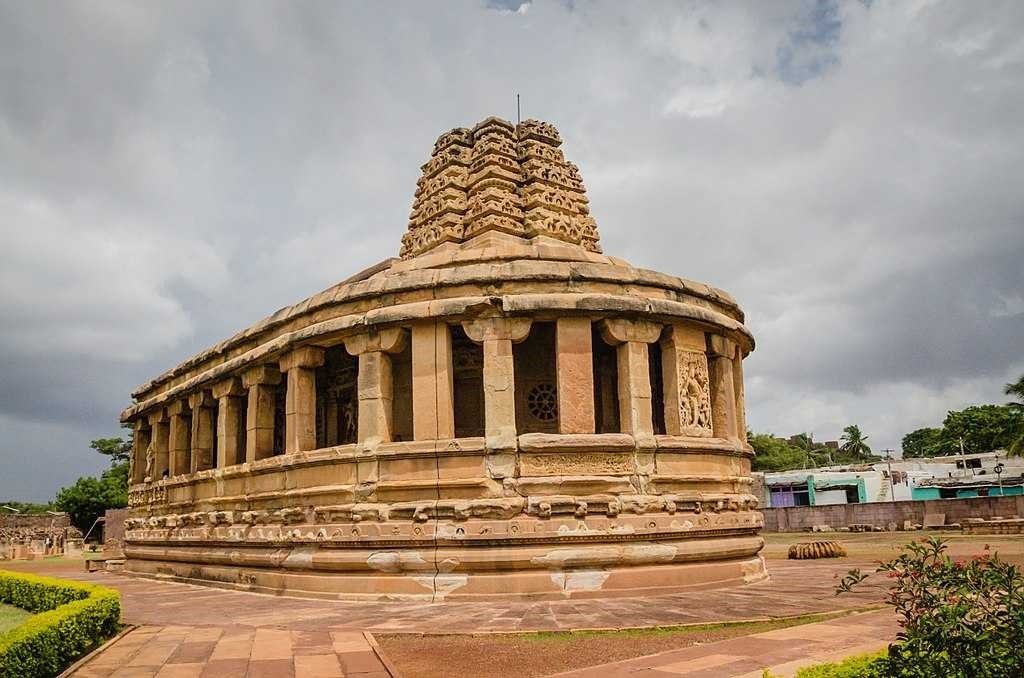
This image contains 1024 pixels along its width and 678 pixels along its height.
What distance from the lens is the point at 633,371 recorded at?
11.9m

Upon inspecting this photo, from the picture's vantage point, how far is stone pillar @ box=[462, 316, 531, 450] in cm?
1133

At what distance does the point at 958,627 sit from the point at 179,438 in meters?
18.0

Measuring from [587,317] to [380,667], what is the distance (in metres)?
6.62

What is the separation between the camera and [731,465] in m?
13.0

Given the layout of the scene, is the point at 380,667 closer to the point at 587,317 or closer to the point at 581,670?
the point at 581,670

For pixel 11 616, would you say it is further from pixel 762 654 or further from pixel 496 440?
pixel 762 654

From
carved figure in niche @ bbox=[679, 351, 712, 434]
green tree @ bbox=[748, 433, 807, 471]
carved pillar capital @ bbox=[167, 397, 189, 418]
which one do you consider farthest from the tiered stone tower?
green tree @ bbox=[748, 433, 807, 471]

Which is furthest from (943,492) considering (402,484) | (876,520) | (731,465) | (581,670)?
(581,670)

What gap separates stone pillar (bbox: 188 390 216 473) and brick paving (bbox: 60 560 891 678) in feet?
16.2

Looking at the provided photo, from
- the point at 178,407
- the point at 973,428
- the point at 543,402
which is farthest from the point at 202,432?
the point at 973,428

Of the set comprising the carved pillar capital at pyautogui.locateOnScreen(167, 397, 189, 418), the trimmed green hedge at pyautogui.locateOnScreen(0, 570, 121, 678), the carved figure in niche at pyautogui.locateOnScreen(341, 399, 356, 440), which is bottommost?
the trimmed green hedge at pyautogui.locateOnScreen(0, 570, 121, 678)

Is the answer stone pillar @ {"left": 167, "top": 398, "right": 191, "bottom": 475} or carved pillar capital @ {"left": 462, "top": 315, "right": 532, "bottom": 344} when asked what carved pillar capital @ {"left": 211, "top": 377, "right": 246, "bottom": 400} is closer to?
stone pillar @ {"left": 167, "top": 398, "right": 191, "bottom": 475}

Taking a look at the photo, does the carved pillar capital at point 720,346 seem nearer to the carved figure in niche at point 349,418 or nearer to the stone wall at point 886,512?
the carved figure in niche at point 349,418

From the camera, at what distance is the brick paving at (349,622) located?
6410mm
